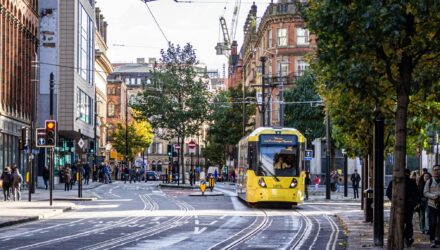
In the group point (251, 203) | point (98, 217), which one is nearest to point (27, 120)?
point (251, 203)

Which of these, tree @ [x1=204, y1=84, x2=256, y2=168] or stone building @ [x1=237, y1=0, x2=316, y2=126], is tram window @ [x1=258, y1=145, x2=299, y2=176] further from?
tree @ [x1=204, y1=84, x2=256, y2=168]

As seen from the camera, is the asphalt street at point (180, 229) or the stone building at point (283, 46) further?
the stone building at point (283, 46)

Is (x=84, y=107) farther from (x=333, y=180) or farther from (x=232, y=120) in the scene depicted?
(x=333, y=180)

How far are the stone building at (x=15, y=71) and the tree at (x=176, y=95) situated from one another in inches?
394

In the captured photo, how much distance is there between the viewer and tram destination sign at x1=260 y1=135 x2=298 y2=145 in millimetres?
39188

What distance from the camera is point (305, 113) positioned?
78.4 meters

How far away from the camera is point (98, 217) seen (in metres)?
33.1

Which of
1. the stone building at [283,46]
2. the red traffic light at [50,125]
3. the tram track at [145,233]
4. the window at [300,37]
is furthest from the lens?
the window at [300,37]

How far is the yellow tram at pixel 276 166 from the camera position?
128 feet

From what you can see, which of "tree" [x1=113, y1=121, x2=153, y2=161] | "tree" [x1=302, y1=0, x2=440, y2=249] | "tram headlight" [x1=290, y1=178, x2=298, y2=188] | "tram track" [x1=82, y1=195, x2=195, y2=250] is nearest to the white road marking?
"tram track" [x1=82, y1=195, x2=195, y2=250]

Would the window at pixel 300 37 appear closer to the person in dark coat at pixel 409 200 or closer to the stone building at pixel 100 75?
the stone building at pixel 100 75

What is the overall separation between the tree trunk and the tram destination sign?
71.8ft

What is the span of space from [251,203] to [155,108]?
34211 millimetres

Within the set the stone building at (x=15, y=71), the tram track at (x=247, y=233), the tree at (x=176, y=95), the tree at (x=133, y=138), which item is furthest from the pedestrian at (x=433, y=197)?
the tree at (x=133, y=138)
